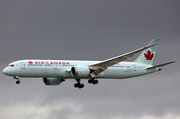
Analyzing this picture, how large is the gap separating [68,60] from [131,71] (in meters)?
15.4

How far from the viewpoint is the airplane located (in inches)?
2788

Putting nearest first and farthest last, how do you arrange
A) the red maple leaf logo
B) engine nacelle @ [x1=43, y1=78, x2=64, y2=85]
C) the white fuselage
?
the white fuselage → engine nacelle @ [x1=43, y1=78, x2=64, y2=85] → the red maple leaf logo

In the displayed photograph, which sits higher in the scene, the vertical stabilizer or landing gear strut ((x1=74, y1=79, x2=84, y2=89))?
the vertical stabilizer

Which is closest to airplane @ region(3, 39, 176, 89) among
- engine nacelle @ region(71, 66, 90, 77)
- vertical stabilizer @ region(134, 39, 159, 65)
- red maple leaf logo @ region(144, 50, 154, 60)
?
engine nacelle @ region(71, 66, 90, 77)

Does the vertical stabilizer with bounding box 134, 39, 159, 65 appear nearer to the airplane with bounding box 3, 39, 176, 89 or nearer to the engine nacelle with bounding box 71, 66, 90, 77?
the airplane with bounding box 3, 39, 176, 89

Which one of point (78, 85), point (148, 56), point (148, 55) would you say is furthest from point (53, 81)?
point (148, 55)

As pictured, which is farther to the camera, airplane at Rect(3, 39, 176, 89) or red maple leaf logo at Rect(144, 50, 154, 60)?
red maple leaf logo at Rect(144, 50, 154, 60)

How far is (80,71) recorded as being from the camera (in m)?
73.1

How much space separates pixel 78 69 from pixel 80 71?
59cm

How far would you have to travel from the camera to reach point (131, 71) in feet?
272

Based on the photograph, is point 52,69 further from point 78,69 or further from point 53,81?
point 53,81

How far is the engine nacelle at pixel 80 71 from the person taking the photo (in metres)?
72.6

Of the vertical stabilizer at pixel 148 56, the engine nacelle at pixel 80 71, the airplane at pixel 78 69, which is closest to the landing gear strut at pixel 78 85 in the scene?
the airplane at pixel 78 69

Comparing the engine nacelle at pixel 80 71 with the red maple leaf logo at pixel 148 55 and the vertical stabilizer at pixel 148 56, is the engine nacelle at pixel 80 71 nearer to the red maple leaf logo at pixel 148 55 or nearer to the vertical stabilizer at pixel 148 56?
the vertical stabilizer at pixel 148 56
